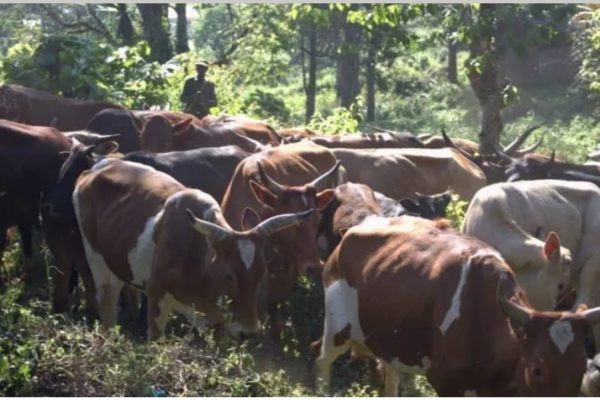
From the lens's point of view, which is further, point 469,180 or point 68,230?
point 469,180

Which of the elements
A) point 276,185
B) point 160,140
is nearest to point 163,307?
point 276,185

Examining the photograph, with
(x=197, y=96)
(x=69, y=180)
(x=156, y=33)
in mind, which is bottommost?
(x=197, y=96)

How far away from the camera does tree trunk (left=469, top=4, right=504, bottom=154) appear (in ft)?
52.7

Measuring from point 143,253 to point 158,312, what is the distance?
585 mm

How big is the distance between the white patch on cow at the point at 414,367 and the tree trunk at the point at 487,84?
28.3ft

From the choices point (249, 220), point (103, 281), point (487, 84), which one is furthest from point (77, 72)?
point (249, 220)

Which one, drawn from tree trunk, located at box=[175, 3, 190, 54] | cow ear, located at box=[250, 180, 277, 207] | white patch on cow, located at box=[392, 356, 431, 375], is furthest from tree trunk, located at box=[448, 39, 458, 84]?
white patch on cow, located at box=[392, 356, 431, 375]

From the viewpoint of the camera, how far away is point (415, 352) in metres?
7.82

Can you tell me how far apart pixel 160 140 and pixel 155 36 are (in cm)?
1191

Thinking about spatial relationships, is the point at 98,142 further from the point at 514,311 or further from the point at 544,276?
the point at 514,311

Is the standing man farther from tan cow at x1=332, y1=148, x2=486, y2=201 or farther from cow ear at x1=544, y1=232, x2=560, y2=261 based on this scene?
cow ear at x1=544, y1=232, x2=560, y2=261

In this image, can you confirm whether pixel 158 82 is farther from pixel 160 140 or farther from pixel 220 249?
pixel 220 249

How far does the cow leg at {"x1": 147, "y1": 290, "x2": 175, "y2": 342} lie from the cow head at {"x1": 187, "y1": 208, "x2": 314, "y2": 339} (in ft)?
2.46

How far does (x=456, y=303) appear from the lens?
7473 millimetres
